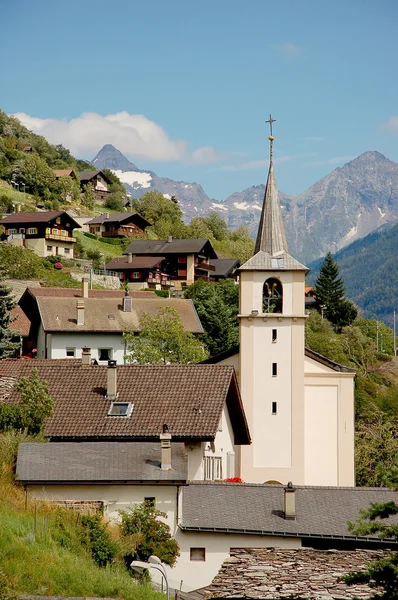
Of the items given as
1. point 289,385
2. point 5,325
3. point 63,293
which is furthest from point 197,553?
point 63,293

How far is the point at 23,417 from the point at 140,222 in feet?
310

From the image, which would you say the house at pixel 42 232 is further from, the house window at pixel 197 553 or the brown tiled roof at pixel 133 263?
the house window at pixel 197 553

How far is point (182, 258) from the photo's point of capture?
353 ft

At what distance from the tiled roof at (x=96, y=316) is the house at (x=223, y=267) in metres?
38.4

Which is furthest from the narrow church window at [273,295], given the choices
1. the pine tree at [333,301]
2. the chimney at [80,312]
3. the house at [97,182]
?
the house at [97,182]

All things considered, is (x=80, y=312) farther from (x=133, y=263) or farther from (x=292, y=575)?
(x=292, y=575)

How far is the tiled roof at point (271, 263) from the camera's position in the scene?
1806 inches

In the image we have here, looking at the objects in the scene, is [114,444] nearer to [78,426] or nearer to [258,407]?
[78,426]

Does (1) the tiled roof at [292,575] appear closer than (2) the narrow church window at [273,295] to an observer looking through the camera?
Yes

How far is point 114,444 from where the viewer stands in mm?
29922

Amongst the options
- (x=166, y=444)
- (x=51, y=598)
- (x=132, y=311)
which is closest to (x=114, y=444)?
(x=166, y=444)

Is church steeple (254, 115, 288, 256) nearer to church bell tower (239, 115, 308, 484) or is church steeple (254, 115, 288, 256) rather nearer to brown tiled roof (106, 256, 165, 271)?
church bell tower (239, 115, 308, 484)

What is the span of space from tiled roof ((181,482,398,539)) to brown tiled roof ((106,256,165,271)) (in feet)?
238

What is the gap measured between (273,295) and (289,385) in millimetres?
3808
